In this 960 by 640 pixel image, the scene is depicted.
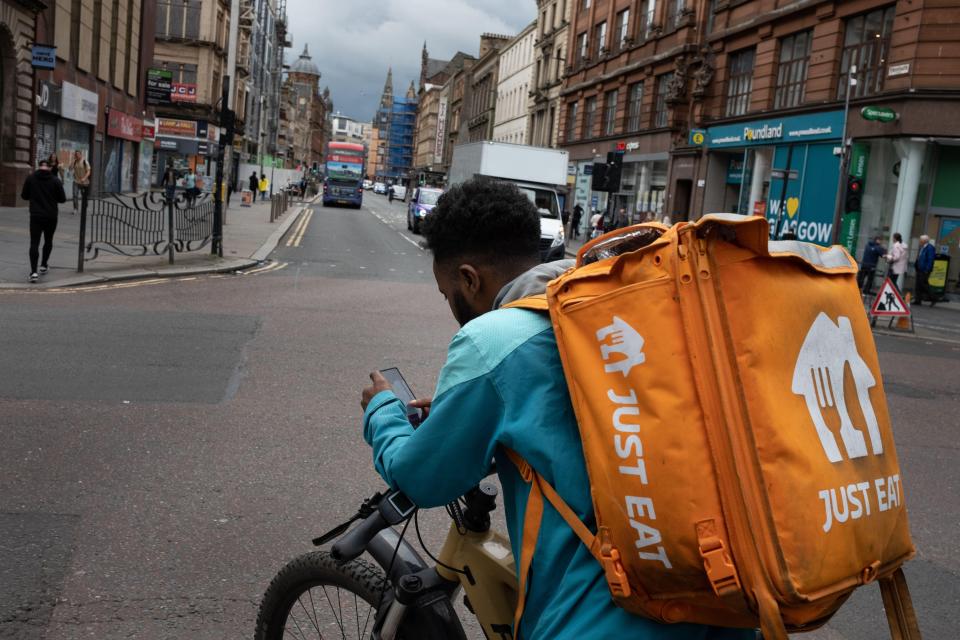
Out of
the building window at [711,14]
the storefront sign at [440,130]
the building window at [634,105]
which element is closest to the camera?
the building window at [711,14]

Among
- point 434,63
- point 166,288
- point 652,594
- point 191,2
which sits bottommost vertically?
point 166,288

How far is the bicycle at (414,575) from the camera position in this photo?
83.9 inches

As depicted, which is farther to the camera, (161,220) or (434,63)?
(434,63)

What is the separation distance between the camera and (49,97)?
2786 centimetres

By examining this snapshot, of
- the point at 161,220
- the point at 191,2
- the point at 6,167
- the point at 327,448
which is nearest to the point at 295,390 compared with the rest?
the point at 327,448

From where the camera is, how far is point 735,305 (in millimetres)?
1585

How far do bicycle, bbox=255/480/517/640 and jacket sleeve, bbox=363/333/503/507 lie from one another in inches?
5.5

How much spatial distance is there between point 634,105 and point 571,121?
1026cm

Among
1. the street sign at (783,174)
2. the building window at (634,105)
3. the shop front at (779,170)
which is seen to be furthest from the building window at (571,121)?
the street sign at (783,174)

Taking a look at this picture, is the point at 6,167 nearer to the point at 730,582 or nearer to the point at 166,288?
the point at 166,288

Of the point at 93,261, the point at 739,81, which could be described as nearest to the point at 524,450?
the point at 93,261

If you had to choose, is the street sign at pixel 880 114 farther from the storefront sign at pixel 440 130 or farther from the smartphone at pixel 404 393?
the storefront sign at pixel 440 130

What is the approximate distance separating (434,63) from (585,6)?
13381 cm

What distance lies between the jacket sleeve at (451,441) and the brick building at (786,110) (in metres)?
23.1
